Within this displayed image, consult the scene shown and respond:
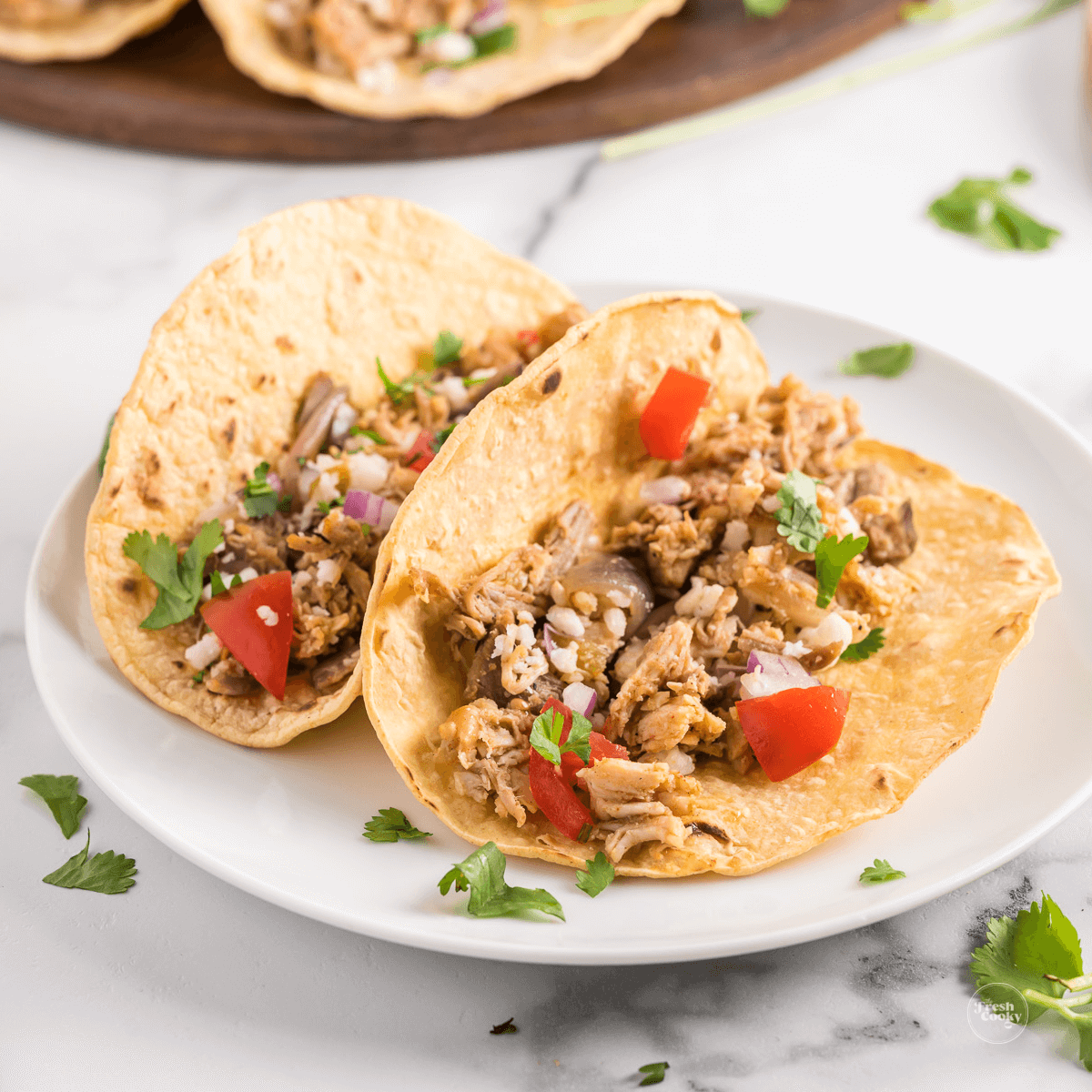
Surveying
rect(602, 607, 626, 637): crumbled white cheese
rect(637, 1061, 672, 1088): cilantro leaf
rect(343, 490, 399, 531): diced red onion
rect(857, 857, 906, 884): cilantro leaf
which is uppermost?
rect(343, 490, 399, 531): diced red onion

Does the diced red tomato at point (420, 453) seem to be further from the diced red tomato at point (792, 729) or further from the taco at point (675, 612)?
the diced red tomato at point (792, 729)

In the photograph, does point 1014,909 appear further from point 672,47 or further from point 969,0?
point 969,0

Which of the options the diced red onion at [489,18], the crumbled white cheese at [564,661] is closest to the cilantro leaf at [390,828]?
the crumbled white cheese at [564,661]

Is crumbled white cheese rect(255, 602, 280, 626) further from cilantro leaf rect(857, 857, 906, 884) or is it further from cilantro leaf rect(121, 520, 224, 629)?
cilantro leaf rect(857, 857, 906, 884)

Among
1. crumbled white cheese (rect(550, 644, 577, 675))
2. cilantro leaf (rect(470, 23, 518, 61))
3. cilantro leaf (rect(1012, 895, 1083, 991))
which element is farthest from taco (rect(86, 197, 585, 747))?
cilantro leaf (rect(470, 23, 518, 61))

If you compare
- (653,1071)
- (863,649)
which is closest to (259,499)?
(863,649)
